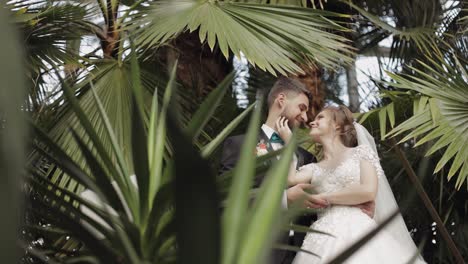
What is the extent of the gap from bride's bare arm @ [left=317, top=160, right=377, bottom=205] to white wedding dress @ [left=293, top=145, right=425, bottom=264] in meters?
0.04

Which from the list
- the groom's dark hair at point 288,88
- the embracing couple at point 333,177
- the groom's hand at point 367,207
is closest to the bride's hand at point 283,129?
the embracing couple at point 333,177

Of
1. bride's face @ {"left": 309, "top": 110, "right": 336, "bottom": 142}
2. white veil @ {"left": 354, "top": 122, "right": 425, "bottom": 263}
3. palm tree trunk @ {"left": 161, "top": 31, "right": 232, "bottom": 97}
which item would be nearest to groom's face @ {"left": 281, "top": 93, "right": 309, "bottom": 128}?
bride's face @ {"left": 309, "top": 110, "right": 336, "bottom": 142}

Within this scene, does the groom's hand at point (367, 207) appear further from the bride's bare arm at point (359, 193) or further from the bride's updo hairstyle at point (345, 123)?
the bride's updo hairstyle at point (345, 123)

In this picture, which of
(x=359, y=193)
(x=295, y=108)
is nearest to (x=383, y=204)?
(x=359, y=193)

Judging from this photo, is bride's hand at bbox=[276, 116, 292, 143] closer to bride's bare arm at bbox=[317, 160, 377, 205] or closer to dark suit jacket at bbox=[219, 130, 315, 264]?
dark suit jacket at bbox=[219, 130, 315, 264]

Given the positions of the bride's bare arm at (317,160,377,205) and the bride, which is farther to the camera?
the bride's bare arm at (317,160,377,205)

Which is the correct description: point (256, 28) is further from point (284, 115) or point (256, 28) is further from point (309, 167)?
point (309, 167)

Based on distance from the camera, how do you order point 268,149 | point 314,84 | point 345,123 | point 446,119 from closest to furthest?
point 268,149, point 345,123, point 446,119, point 314,84

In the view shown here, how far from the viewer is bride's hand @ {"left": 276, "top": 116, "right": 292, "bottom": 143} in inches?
144

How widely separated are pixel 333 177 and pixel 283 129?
340mm

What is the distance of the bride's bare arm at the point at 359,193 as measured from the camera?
12.2 ft

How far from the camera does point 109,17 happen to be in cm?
512

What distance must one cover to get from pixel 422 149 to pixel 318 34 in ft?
6.43

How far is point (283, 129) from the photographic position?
3670 millimetres
